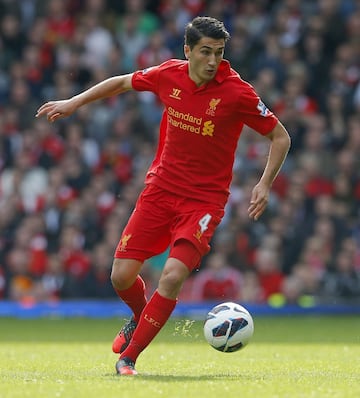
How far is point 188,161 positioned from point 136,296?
4.08ft

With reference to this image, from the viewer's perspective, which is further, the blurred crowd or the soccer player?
the blurred crowd

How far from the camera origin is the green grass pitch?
8047 millimetres

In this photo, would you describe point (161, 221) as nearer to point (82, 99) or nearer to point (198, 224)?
point (198, 224)

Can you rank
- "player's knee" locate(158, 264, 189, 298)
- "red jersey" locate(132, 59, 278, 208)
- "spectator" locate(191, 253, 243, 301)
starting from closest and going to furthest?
"player's knee" locate(158, 264, 189, 298), "red jersey" locate(132, 59, 278, 208), "spectator" locate(191, 253, 243, 301)

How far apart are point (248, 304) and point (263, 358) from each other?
259 inches

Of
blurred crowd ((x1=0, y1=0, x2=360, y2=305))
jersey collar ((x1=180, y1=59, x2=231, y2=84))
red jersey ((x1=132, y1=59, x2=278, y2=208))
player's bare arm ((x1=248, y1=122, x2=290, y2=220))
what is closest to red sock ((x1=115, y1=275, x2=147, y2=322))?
red jersey ((x1=132, y1=59, x2=278, y2=208))

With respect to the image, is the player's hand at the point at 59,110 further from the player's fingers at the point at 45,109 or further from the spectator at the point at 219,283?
the spectator at the point at 219,283

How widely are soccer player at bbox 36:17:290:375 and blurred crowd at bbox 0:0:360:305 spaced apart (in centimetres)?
830

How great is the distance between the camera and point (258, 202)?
899cm

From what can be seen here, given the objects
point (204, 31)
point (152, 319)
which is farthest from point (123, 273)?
point (204, 31)

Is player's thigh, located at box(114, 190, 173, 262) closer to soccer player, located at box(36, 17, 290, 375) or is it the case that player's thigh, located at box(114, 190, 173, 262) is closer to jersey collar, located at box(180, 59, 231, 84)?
soccer player, located at box(36, 17, 290, 375)

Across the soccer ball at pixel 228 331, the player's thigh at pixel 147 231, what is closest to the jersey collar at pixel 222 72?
the player's thigh at pixel 147 231

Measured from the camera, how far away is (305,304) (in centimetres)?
1802

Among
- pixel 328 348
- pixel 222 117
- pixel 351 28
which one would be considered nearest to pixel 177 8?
pixel 351 28
